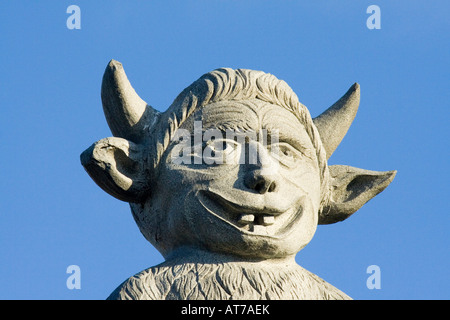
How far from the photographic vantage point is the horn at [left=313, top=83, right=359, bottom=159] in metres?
8.97

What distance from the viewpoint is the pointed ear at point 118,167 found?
827cm

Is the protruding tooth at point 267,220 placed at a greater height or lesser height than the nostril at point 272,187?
lesser

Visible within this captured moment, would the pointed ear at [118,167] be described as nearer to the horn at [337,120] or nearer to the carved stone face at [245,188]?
the carved stone face at [245,188]

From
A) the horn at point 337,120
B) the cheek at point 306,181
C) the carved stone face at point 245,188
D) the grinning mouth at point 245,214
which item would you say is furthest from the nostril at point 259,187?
the horn at point 337,120

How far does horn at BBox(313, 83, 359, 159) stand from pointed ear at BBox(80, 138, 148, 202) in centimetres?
155

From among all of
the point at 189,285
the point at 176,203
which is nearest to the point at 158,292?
the point at 189,285

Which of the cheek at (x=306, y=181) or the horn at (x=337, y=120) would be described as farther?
the horn at (x=337, y=120)

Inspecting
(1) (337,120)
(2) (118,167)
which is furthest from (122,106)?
(1) (337,120)

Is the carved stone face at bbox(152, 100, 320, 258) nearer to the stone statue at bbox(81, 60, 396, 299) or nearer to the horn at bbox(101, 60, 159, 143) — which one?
the stone statue at bbox(81, 60, 396, 299)

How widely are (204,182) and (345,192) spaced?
56.3 inches

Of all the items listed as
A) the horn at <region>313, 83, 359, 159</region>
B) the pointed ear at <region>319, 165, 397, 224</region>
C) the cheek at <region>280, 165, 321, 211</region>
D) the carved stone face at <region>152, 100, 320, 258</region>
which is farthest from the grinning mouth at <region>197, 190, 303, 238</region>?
the horn at <region>313, 83, 359, 159</region>

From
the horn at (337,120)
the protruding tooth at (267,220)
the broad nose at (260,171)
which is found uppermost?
the horn at (337,120)

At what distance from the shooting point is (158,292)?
7.77 metres

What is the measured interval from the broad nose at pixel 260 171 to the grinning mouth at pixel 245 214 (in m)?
0.16
